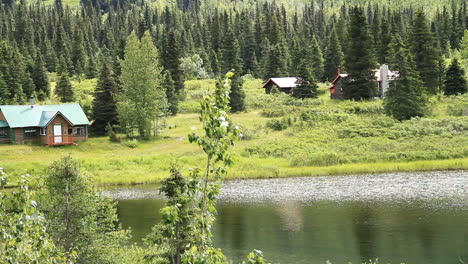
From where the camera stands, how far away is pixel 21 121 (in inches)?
2292

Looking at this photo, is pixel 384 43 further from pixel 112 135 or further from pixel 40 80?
pixel 40 80

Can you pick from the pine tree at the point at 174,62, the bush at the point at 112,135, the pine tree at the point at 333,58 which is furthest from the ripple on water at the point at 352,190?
the pine tree at the point at 333,58

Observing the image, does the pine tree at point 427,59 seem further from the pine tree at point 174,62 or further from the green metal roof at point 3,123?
the green metal roof at point 3,123

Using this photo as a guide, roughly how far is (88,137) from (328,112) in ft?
82.6

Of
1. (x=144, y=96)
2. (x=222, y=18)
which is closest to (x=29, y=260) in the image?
(x=144, y=96)

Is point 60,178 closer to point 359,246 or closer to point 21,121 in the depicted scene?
point 359,246

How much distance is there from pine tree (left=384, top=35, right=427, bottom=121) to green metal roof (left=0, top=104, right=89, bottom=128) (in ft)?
98.9

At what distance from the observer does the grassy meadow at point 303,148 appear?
167 ft

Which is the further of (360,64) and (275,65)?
(275,65)

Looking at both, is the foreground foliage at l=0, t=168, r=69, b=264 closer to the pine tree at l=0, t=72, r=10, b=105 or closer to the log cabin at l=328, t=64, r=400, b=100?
the log cabin at l=328, t=64, r=400, b=100

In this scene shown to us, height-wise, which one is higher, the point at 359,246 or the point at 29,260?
the point at 29,260

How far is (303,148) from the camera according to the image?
57125 millimetres

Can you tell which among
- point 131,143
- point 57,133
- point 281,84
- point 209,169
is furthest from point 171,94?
point 209,169

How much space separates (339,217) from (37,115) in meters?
34.9
